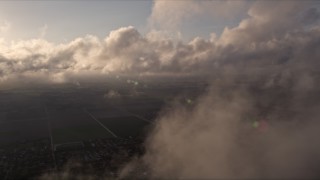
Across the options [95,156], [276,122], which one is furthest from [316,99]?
[95,156]

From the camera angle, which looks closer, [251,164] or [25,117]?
[251,164]

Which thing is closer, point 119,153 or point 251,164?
point 251,164

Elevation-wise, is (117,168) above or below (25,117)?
below

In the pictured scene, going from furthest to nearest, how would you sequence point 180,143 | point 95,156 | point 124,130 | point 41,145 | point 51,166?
1. point 124,130
2. point 41,145
3. point 180,143
4. point 95,156
5. point 51,166

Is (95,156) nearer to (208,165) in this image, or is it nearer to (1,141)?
(208,165)

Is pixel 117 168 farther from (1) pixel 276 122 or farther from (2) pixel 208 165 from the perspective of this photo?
(1) pixel 276 122

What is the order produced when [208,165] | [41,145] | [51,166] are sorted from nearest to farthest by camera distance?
[208,165] < [51,166] < [41,145]

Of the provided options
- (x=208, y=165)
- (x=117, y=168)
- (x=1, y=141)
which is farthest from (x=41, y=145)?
(x=208, y=165)

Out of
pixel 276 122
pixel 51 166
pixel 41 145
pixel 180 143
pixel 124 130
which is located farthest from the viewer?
pixel 124 130

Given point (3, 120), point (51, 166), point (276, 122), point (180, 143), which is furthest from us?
point (3, 120)
